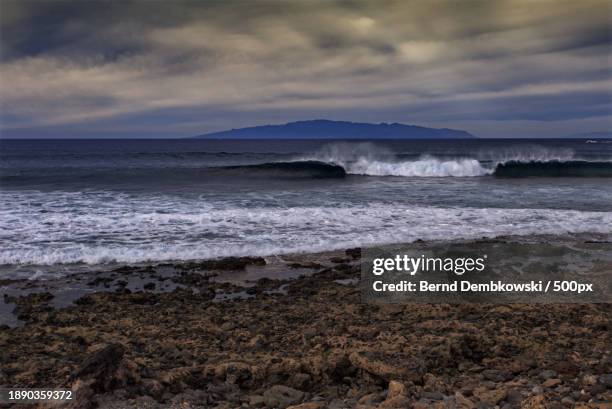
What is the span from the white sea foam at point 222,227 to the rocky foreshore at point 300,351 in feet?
7.53

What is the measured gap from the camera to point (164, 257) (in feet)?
28.8

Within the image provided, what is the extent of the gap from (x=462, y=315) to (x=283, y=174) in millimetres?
24209

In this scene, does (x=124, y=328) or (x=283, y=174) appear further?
(x=283, y=174)

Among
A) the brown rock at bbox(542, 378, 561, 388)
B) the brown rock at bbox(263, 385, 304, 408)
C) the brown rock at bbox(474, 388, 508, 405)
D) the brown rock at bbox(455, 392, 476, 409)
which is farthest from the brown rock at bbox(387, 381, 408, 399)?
the brown rock at bbox(542, 378, 561, 388)

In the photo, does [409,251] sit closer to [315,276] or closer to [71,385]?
[315,276]

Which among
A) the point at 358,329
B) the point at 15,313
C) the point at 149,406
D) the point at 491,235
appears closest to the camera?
the point at 149,406

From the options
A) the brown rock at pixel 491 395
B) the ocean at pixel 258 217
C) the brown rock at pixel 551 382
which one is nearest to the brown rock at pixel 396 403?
the brown rock at pixel 491 395

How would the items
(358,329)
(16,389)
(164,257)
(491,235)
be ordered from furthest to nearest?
(491,235), (164,257), (358,329), (16,389)

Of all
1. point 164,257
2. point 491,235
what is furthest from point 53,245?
point 491,235

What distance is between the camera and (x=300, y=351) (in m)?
4.47

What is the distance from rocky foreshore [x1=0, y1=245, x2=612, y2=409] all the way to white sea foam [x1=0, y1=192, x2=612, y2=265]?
2.29 metres

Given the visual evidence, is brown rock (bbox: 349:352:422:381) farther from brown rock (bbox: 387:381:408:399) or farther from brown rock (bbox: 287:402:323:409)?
brown rock (bbox: 287:402:323:409)

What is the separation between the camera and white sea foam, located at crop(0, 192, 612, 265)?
9091mm

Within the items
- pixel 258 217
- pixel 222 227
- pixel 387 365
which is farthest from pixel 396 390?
pixel 258 217
